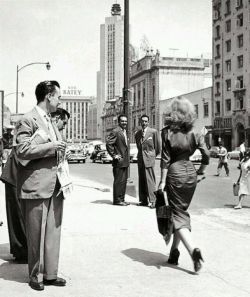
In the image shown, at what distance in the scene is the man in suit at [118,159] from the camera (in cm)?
956

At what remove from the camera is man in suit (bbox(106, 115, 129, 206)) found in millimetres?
9562

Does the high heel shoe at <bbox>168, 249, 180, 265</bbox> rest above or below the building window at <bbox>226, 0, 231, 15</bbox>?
below

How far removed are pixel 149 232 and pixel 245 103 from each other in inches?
1988

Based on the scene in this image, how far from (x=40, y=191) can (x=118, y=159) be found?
5424 millimetres

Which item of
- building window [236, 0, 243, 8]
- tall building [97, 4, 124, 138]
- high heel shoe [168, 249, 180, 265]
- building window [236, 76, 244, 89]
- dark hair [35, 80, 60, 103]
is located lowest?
high heel shoe [168, 249, 180, 265]

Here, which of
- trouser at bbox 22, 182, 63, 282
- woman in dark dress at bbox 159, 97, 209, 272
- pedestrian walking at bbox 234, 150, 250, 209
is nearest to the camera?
trouser at bbox 22, 182, 63, 282

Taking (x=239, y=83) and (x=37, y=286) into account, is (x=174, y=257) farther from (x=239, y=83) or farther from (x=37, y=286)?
(x=239, y=83)

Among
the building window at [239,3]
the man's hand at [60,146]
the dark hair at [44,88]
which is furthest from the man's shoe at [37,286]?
the building window at [239,3]

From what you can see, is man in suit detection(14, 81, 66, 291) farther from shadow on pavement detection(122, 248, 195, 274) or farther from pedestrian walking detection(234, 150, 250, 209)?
pedestrian walking detection(234, 150, 250, 209)

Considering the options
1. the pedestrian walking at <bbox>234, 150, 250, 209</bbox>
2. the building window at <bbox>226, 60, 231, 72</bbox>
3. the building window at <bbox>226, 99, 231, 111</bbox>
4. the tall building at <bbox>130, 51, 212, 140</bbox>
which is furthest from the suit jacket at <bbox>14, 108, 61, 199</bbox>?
the tall building at <bbox>130, 51, 212, 140</bbox>

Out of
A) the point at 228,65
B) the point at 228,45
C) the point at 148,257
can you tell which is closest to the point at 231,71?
the point at 228,65

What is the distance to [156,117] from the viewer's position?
87.4m

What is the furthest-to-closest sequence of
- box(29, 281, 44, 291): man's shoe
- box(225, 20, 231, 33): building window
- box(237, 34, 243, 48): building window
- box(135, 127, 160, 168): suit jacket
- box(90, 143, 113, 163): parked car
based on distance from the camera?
box(225, 20, 231, 33): building window < box(237, 34, 243, 48): building window < box(90, 143, 113, 163): parked car < box(135, 127, 160, 168): suit jacket < box(29, 281, 44, 291): man's shoe

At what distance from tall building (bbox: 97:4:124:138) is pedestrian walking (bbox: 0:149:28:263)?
176311 millimetres
